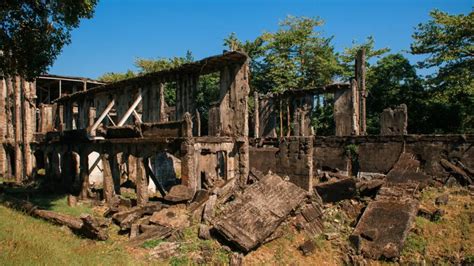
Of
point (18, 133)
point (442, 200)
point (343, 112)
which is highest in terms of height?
point (343, 112)

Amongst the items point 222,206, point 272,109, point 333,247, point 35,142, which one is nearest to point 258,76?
point 272,109

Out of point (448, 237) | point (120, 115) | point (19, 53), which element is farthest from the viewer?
point (120, 115)

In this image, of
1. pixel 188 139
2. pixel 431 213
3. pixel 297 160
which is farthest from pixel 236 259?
pixel 431 213

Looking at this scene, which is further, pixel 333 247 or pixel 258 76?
pixel 258 76

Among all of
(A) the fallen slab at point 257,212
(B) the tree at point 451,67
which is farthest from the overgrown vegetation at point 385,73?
(A) the fallen slab at point 257,212

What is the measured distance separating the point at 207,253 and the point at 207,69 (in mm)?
8123

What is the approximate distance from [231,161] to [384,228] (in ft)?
20.6

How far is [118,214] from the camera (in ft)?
39.2

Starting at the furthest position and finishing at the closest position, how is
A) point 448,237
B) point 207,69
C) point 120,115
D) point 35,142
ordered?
point 35,142 < point 120,115 < point 207,69 < point 448,237

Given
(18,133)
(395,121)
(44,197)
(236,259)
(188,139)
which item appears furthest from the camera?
(18,133)

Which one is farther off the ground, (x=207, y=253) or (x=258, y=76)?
(x=258, y=76)

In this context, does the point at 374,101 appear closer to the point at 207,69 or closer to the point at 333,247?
the point at 207,69

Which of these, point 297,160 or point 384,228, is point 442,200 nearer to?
point 384,228

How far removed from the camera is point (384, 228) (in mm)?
9719
